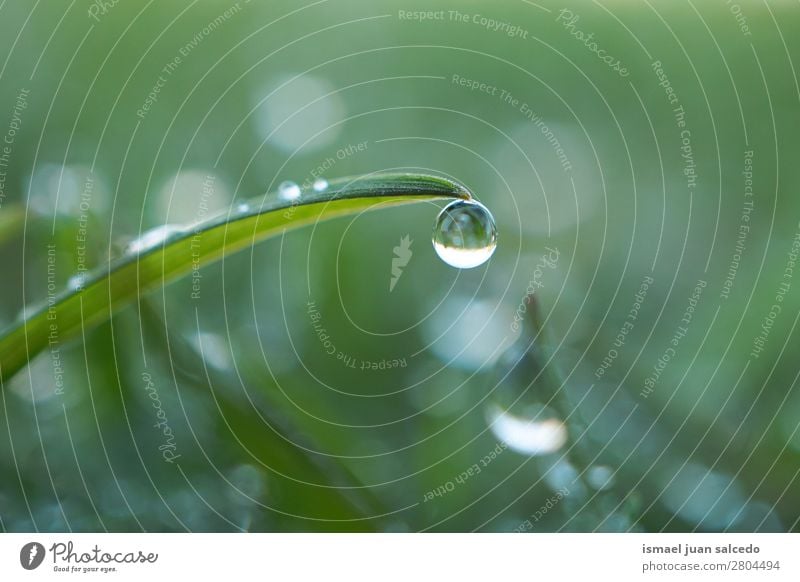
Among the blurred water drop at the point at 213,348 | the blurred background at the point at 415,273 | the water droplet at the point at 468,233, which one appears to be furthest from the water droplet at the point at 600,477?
the blurred water drop at the point at 213,348

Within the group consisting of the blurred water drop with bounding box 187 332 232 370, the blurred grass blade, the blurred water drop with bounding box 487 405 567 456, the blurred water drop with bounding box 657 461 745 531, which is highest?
the blurred grass blade

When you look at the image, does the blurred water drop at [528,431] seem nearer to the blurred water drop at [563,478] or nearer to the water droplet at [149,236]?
the blurred water drop at [563,478]

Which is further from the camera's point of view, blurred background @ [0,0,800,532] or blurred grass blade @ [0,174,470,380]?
blurred background @ [0,0,800,532]

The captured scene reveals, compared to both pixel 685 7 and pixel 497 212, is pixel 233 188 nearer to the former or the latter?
pixel 497 212

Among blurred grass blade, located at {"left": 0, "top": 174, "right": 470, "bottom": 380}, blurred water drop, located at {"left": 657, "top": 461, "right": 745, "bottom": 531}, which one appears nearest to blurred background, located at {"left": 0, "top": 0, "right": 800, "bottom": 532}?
blurred water drop, located at {"left": 657, "top": 461, "right": 745, "bottom": 531}

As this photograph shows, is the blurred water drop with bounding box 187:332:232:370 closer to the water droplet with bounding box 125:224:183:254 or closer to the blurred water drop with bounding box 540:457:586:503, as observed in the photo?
the water droplet with bounding box 125:224:183:254
